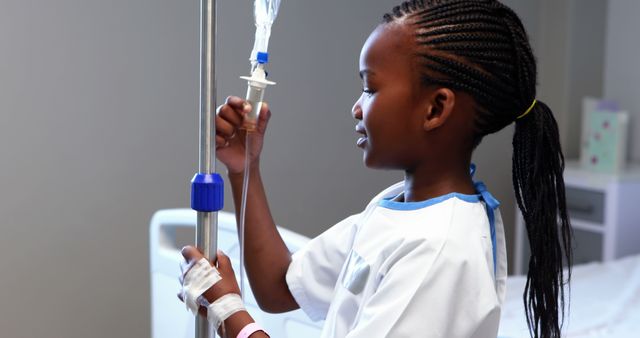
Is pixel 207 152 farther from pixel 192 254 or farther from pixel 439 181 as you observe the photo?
pixel 439 181

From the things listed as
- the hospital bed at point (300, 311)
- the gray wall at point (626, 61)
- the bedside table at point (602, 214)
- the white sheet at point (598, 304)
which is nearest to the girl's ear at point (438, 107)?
the hospital bed at point (300, 311)

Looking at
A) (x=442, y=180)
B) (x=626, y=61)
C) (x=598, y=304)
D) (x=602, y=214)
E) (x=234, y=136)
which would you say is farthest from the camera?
(x=626, y=61)

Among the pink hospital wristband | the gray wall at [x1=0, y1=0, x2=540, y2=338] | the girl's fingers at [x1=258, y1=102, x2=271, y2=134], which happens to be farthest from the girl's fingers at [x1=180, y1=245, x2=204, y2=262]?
the gray wall at [x1=0, y1=0, x2=540, y2=338]

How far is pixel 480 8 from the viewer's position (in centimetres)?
108

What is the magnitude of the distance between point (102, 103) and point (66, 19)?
0.79 feet

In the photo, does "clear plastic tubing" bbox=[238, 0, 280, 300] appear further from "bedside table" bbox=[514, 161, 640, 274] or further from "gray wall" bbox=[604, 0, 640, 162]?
"gray wall" bbox=[604, 0, 640, 162]

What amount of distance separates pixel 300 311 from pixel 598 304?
1275mm

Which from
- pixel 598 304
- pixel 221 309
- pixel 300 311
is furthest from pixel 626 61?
pixel 221 309

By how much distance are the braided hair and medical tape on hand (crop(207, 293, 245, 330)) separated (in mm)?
343

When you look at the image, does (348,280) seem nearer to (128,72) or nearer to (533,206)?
(533,206)

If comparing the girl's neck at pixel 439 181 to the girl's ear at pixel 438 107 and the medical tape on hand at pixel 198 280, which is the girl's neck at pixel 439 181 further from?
the medical tape on hand at pixel 198 280

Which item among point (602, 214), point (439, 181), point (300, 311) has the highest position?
point (439, 181)

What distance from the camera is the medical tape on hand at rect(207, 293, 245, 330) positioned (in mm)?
1052

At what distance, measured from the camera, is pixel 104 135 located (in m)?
2.48
